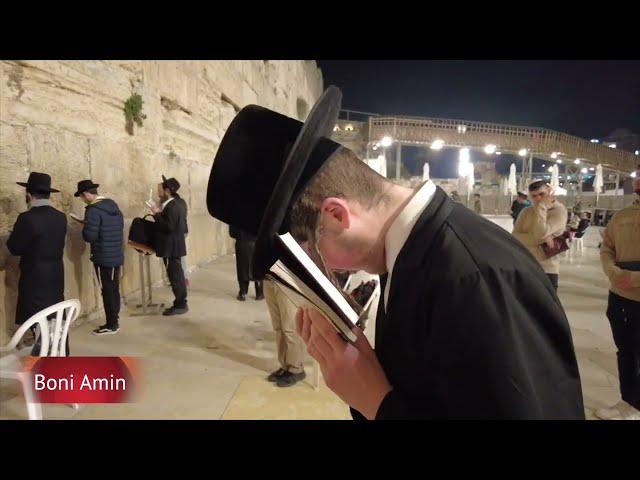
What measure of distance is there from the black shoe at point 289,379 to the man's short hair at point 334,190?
9.52 ft

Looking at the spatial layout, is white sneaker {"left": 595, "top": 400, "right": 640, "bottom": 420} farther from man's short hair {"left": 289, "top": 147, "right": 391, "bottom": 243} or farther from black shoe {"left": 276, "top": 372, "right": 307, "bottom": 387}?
man's short hair {"left": 289, "top": 147, "right": 391, "bottom": 243}

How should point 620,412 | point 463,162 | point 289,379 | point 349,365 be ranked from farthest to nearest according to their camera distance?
point 463,162, point 289,379, point 620,412, point 349,365

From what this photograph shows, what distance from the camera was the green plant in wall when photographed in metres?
6.19

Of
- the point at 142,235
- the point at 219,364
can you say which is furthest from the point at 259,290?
the point at 219,364

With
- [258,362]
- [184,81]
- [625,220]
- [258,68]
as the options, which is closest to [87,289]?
[258,362]

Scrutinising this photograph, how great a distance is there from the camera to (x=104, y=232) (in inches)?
181

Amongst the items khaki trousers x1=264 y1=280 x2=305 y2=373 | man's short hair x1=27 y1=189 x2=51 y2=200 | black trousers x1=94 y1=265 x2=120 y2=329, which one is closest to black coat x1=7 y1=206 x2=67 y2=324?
man's short hair x1=27 y1=189 x2=51 y2=200

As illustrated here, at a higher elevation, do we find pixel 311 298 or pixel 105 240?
pixel 311 298

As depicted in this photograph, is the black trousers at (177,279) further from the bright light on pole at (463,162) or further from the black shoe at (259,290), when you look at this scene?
the bright light on pole at (463,162)

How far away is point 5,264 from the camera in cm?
405

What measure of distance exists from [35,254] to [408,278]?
397 cm

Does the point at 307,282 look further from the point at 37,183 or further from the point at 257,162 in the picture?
the point at 37,183

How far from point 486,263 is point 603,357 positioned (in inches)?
175

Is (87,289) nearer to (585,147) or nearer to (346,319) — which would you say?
(346,319)
